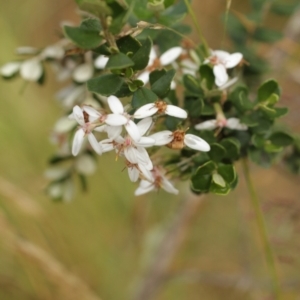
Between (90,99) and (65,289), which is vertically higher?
(90,99)

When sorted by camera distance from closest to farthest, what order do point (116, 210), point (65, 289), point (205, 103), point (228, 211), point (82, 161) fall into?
point (205, 103), point (82, 161), point (65, 289), point (116, 210), point (228, 211)

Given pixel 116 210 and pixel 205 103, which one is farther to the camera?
pixel 116 210

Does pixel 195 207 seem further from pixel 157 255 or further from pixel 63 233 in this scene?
pixel 63 233

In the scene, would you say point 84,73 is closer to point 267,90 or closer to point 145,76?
point 145,76

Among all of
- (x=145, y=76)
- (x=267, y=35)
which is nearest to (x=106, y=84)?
(x=145, y=76)

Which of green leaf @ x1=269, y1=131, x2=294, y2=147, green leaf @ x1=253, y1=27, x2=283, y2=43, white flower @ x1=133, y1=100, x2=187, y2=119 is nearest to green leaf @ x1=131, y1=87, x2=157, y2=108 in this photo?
white flower @ x1=133, y1=100, x2=187, y2=119

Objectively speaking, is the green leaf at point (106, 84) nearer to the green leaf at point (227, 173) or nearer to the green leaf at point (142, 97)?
the green leaf at point (142, 97)

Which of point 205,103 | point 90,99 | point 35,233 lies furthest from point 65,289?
point 205,103
